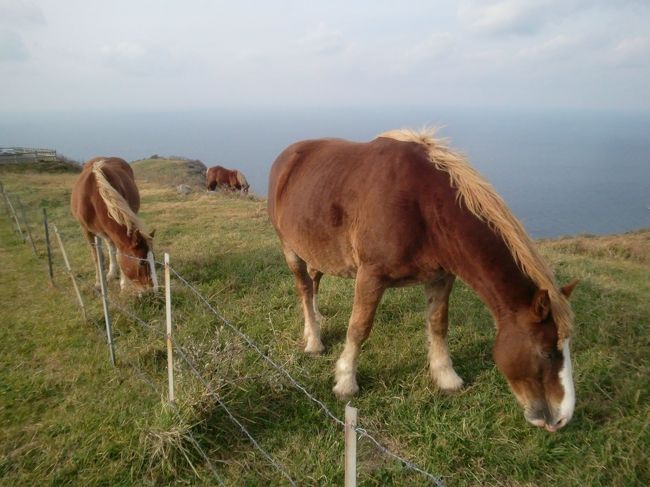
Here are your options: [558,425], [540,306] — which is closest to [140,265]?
[540,306]

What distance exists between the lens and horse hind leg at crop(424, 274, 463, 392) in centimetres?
351

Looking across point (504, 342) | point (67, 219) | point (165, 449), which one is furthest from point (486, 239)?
point (67, 219)

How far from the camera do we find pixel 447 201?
2812 millimetres

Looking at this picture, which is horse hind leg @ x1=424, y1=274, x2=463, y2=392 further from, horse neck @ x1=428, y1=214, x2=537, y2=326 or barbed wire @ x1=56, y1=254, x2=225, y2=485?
barbed wire @ x1=56, y1=254, x2=225, y2=485

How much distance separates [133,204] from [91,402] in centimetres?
447

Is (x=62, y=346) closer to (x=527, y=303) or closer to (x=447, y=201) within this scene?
(x=447, y=201)

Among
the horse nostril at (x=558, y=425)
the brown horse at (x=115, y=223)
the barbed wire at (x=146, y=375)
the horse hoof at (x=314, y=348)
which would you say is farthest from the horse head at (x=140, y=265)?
the horse nostril at (x=558, y=425)

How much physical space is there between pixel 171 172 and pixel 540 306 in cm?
3507

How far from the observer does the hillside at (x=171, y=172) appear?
31250mm

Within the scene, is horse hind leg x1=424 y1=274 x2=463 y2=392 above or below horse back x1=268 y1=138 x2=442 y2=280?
below

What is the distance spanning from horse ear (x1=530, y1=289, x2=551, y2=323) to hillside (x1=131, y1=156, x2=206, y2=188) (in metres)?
29.5

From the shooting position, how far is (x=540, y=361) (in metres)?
2.46

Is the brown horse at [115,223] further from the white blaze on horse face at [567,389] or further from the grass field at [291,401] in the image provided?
the white blaze on horse face at [567,389]

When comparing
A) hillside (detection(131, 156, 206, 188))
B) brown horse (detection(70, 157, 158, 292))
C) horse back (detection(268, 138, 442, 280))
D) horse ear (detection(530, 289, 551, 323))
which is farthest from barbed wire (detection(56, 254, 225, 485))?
hillside (detection(131, 156, 206, 188))
